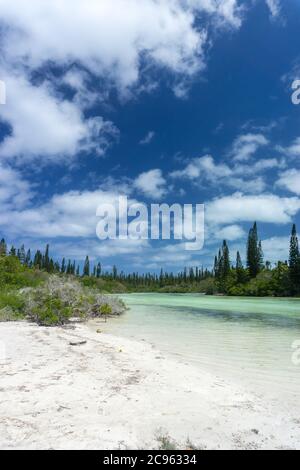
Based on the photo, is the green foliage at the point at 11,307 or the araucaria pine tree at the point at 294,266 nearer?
the green foliage at the point at 11,307

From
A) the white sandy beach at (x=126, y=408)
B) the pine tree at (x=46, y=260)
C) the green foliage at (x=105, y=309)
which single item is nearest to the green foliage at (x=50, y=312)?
the green foliage at (x=105, y=309)

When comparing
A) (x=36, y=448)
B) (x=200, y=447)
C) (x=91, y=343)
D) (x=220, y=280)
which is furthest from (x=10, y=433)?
(x=220, y=280)

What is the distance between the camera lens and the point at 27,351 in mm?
7719

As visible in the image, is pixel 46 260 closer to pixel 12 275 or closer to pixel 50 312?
pixel 12 275

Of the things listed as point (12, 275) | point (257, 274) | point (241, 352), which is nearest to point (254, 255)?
point (257, 274)

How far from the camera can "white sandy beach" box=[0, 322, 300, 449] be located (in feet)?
11.8

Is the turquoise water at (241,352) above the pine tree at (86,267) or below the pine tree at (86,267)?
below

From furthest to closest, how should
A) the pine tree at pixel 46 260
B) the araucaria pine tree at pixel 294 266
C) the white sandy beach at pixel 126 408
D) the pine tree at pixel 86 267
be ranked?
the pine tree at pixel 86 267 → the pine tree at pixel 46 260 → the araucaria pine tree at pixel 294 266 → the white sandy beach at pixel 126 408

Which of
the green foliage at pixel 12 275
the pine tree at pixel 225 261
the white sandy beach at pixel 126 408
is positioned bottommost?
the white sandy beach at pixel 126 408

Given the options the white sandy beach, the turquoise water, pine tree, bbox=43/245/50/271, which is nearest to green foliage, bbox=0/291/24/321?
the turquoise water

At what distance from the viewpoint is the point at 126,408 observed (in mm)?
4441

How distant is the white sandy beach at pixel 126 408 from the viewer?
3592 mm

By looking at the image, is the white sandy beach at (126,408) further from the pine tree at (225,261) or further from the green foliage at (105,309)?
the pine tree at (225,261)

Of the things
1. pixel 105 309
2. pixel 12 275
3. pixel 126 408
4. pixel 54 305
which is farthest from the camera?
pixel 12 275
